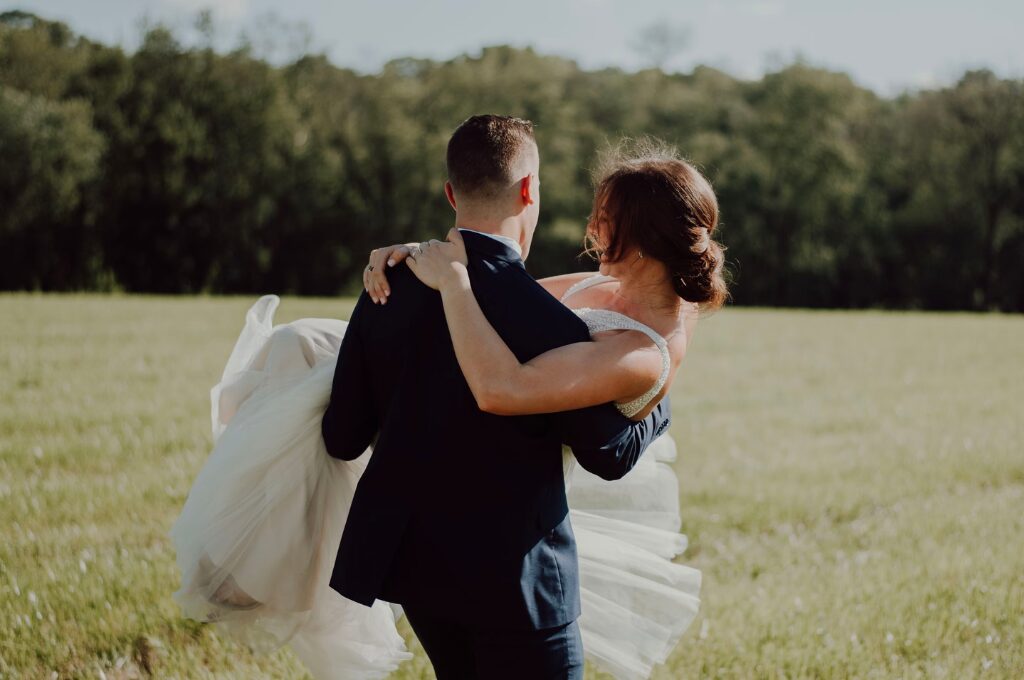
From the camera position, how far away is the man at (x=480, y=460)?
2.62m

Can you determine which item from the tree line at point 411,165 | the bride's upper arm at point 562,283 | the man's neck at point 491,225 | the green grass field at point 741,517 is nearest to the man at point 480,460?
the man's neck at point 491,225

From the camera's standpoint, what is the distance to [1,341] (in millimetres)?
14836

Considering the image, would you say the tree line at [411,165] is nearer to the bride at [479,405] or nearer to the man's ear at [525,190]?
the bride at [479,405]

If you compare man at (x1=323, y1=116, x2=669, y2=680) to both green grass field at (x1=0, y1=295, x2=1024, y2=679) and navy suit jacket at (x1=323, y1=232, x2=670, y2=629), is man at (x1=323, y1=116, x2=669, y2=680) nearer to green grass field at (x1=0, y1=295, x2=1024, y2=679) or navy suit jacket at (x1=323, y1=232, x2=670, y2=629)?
navy suit jacket at (x1=323, y1=232, x2=670, y2=629)

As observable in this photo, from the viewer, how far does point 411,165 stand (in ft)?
182

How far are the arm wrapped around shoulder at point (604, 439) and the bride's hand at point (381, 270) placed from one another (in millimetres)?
661

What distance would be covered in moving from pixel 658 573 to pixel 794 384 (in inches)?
444

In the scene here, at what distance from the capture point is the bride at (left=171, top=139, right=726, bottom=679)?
2.57 metres

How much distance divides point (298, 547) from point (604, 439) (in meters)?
1.29

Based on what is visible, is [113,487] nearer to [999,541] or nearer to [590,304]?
[590,304]

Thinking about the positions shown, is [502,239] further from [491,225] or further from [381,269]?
[381,269]

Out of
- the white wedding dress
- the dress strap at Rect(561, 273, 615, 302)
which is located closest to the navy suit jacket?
the white wedding dress

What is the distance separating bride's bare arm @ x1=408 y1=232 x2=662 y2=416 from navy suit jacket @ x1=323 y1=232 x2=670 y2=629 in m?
0.07

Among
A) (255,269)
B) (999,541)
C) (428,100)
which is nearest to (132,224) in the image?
(255,269)
